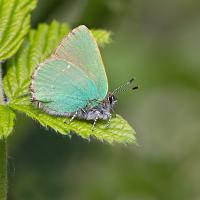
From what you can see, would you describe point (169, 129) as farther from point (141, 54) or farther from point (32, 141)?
point (32, 141)

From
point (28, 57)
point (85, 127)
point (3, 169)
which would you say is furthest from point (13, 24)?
point (3, 169)

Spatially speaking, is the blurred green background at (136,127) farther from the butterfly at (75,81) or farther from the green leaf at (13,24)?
the green leaf at (13,24)

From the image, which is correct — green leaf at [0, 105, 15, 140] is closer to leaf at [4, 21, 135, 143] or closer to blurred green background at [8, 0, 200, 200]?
leaf at [4, 21, 135, 143]

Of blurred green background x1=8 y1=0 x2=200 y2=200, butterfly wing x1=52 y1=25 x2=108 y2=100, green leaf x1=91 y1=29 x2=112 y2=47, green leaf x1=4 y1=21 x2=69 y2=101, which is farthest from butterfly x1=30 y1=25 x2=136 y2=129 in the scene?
blurred green background x1=8 y1=0 x2=200 y2=200

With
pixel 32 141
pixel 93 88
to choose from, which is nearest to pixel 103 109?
pixel 93 88

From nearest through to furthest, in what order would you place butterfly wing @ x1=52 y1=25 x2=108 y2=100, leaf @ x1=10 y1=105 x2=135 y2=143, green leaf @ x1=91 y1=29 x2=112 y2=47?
leaf @ x1=10 y1=105 x2=135 y2=143
butterfly wing @ x1=52 y1=25 x2=108 y2=100
green leaf @ x1=91 y1=29 x2=112 y2=47
